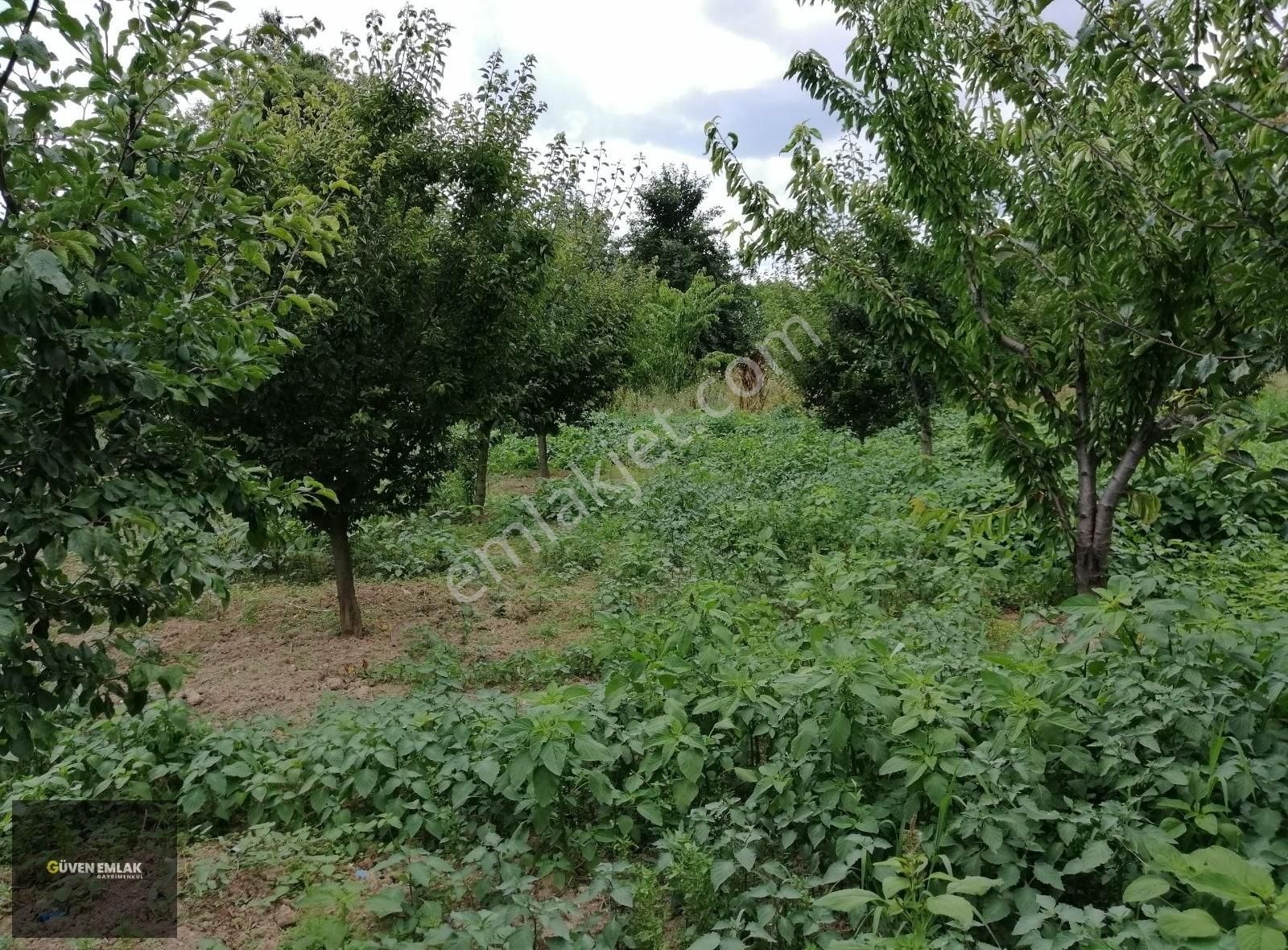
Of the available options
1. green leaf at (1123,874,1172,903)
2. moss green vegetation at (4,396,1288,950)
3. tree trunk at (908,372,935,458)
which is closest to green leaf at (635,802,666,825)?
moss green vegetation at (4,396,1288,950)

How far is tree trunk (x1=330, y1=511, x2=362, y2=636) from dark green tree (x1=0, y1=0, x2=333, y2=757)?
356 cm

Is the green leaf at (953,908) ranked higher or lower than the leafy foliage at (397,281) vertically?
lower

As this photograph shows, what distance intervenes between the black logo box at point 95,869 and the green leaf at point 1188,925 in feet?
9.35

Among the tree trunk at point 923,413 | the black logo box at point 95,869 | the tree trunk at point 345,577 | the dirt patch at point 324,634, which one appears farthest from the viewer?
the tree trunk at point 923,413

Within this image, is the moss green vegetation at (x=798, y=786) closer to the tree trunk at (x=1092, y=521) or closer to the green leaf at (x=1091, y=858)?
the green leaf at (x=1091, y=858)

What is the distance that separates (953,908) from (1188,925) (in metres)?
0.50

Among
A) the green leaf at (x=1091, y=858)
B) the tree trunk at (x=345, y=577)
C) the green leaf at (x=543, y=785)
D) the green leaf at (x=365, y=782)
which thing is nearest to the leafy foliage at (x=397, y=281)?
the tree trunk at (x=345, y=577)

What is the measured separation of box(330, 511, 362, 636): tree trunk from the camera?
224 inches

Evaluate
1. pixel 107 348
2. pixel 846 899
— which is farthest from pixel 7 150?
pixel 846 899

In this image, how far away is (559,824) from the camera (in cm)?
281

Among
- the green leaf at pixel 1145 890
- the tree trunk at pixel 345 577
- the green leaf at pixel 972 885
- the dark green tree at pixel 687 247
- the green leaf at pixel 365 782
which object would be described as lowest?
the green leaf at pixel 365 782

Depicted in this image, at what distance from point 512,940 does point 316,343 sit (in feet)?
12.7

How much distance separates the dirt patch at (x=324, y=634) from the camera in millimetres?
4664

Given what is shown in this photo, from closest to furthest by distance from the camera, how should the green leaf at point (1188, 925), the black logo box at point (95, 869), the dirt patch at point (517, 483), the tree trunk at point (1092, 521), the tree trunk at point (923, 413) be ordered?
1. the green leaf at point (1188, 925)
2. the black logo box at point (95, 869)
3. the tree trunk at point (1092, 521)
4. the tree trunk at point (923, 413)
5. the dirt patch at point (517, 483)
